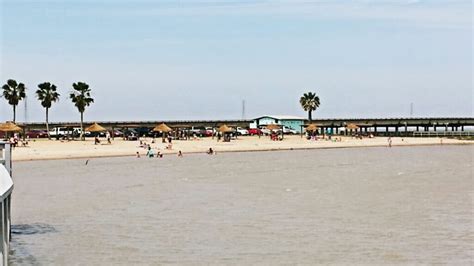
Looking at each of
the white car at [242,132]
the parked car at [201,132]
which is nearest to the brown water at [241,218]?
the parked car at [201,132]

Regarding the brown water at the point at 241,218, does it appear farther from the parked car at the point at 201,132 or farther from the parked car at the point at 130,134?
the parked car at the point at 201,132

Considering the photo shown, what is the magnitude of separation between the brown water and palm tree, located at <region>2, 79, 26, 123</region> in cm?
4006

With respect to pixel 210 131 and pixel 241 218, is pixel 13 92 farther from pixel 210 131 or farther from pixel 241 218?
pixel 241 218

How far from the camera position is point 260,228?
23.8 metres

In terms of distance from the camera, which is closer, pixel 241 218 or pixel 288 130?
pixel 241 218

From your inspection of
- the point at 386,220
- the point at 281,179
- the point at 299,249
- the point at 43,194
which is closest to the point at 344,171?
the point at 281,179

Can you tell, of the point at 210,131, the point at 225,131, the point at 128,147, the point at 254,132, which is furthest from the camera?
the point at 254,132

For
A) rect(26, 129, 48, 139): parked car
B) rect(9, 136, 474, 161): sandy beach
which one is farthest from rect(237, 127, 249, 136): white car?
rect(26, 129, 48, 139): parked car

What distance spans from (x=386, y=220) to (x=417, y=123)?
4732 inches

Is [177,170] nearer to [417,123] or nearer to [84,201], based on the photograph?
[84,201]

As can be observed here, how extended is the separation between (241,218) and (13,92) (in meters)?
68.4

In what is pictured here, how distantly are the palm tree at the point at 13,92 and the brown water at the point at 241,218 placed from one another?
131ft

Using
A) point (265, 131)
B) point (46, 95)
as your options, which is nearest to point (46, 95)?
point (46, 95)

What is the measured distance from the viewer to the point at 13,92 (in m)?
89.4
